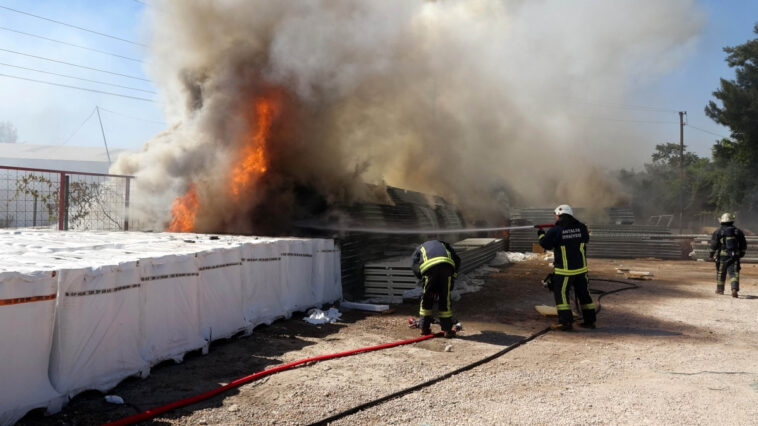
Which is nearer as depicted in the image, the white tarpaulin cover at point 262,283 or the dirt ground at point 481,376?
the dirt ground at point 481,376

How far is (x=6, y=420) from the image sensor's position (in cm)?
376

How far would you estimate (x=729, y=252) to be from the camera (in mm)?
11305

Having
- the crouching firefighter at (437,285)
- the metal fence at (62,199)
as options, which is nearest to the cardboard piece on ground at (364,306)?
the crouching firefighter at (437,285)

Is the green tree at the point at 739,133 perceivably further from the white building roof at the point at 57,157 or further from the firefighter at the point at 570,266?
the white building roof at the point at 57,157

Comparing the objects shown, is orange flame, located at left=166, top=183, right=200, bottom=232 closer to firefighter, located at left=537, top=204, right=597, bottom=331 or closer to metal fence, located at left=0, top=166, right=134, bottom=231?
metal fence, located at left=0, top=166, right=134, bottom=231

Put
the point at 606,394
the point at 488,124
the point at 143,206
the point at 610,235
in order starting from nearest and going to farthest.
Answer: the point at 606,394
the point at 143,206
the point at 488,124
the point at 610,235

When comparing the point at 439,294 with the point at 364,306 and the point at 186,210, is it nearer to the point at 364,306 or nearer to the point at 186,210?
the point at 364,306

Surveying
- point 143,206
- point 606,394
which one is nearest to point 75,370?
point 606,394

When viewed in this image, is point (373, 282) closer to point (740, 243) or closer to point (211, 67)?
point (211, 67)

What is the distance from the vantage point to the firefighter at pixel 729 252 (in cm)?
1116

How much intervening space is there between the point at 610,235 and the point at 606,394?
18.8 m

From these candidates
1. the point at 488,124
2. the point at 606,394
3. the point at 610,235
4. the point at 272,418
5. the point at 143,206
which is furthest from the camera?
the point at 610,235

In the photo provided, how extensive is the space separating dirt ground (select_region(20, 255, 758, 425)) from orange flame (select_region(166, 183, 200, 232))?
375cm

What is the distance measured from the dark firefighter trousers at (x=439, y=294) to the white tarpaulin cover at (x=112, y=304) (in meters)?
2.09
